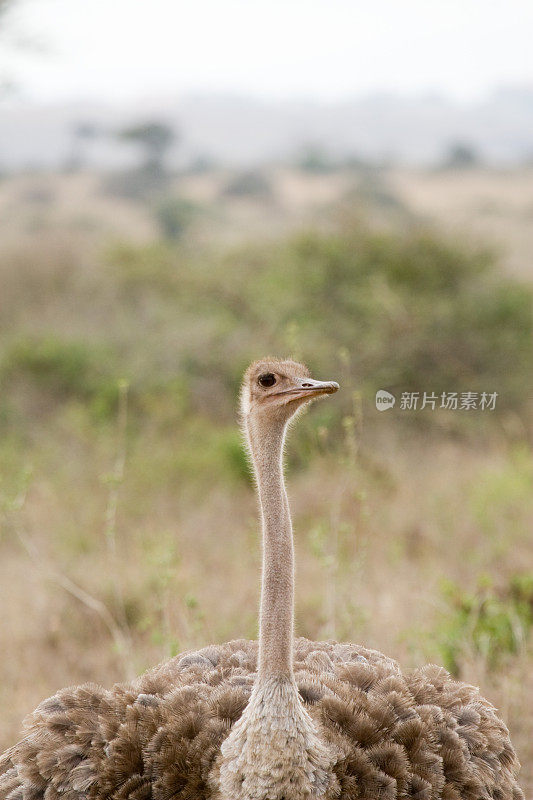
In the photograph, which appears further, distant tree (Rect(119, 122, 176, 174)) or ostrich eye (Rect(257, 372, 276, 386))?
distant tree (Rect(119, 122, 176, 174))

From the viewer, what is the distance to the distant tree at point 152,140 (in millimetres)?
32781

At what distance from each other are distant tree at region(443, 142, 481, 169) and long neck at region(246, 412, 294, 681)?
111 feet

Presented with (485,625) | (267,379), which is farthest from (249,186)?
(267,379)

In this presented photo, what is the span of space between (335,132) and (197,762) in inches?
2469

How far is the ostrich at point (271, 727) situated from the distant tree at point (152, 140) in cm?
3136

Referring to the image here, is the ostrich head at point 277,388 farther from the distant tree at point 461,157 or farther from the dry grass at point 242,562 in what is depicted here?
the distant tree at point 461,157

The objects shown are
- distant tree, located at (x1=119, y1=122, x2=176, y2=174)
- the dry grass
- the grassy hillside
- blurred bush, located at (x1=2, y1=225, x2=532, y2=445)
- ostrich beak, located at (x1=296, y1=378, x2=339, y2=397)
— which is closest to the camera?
ostrich beak, located at (x1=296, y1=378, x2=339, y2=397)

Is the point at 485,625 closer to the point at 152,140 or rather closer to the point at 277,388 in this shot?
the point at 277,388

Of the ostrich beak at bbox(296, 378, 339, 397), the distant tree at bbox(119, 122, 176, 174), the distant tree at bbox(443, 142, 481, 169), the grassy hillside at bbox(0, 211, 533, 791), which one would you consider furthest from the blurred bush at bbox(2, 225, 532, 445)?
the distant tree at bbox(443, 142, 481, 169)

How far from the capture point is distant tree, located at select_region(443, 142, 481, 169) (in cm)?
3553

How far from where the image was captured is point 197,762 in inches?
98.3

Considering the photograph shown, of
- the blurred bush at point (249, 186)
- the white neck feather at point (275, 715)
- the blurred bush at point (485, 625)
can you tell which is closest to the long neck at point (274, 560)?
the white neck feather at point (275, 715)

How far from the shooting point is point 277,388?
8.04 feet

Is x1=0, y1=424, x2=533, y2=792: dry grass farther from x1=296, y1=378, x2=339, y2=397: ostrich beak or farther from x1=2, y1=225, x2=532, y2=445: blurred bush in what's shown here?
x1=296, y1=378, x2=339, y2=397: ostrich beak
